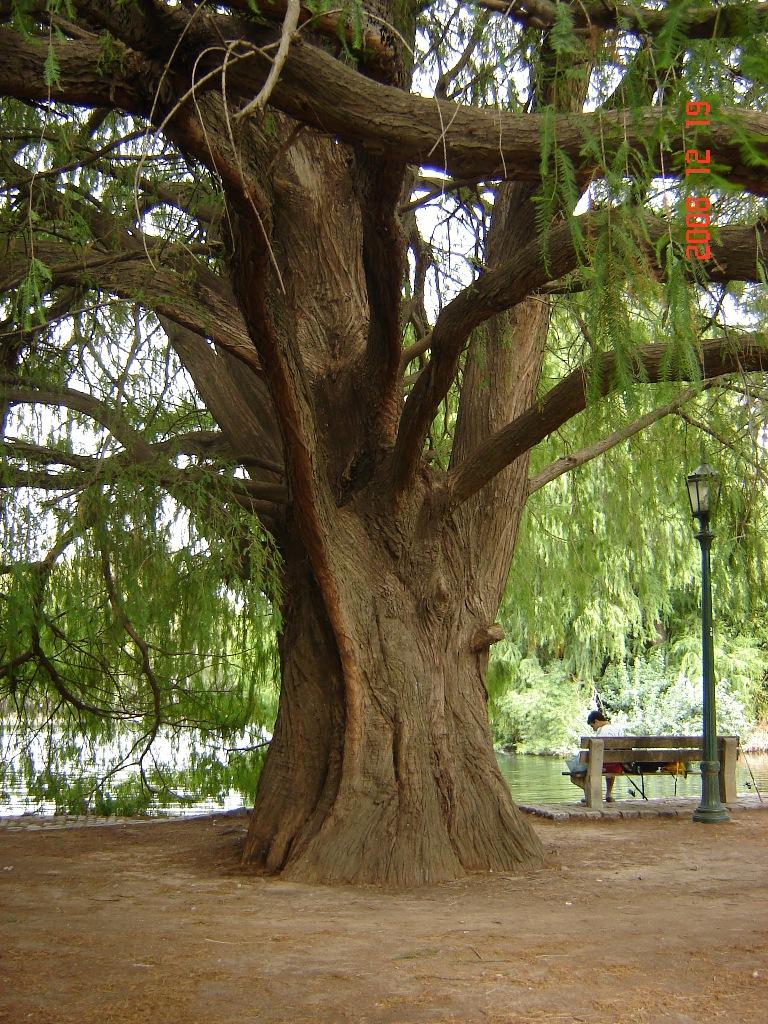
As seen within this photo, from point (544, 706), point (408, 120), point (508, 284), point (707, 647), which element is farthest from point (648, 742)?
point (544, 706)

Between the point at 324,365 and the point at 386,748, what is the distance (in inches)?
98.6

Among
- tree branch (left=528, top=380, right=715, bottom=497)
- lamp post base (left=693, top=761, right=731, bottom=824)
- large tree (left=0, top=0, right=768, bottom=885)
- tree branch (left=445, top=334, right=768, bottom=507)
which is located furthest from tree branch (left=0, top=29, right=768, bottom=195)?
lamp post base (left=693, top=761, right=731, bottom=824)

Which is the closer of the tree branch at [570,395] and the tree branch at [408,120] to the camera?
the tree branch at [408,120]

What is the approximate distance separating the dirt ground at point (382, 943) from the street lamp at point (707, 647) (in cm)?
164

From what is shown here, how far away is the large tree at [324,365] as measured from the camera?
162 inches

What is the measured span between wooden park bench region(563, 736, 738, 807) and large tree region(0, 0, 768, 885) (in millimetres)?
2824

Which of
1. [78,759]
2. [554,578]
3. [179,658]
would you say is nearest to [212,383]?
[179,658]

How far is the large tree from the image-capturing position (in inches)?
162

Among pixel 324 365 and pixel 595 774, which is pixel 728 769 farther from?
pixel 324 365

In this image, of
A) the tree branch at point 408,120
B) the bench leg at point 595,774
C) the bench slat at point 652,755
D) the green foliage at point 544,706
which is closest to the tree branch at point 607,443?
the bench leg at point 595,774

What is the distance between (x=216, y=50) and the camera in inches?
150

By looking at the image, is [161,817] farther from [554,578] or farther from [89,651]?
[554,578]

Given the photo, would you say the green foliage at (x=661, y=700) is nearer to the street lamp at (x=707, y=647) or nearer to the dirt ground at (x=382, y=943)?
the street lamp at (x=707, y=647)

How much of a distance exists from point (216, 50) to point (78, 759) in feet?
19.9
